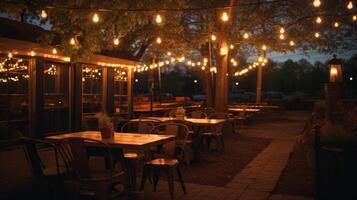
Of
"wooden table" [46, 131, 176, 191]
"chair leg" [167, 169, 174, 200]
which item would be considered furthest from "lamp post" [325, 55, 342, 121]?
"chair leg" [167, 169, 174, 200]

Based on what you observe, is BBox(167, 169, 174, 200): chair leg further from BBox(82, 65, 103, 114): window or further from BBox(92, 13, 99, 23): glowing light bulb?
BBox(82, 65, 103, 114): window

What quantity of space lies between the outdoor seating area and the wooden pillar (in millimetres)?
33

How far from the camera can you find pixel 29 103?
32.6ft

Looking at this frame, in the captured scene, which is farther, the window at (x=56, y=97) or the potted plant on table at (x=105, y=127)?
the window at (x=56, y=97)

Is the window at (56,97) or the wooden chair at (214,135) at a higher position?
the window at (56,97)

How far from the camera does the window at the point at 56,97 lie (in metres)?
10.5

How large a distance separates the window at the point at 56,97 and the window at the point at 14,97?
1.94 ft

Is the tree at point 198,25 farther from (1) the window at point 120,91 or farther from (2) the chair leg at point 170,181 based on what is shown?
(2) the chair leg at point 170,181

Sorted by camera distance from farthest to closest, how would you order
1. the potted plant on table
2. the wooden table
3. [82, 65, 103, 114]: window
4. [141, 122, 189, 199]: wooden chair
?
1. [82, 65, 103, 114]: window
2. the potted plant on table
3. [141, 122, 189, 199]: wooden chair
4. the wooden table

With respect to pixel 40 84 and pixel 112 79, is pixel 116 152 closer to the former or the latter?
A: pixel 40 84

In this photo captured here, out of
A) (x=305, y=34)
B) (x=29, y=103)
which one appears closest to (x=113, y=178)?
(x=29, y=103)

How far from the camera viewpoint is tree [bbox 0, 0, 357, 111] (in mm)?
8867

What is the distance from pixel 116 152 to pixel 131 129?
24.8 feet

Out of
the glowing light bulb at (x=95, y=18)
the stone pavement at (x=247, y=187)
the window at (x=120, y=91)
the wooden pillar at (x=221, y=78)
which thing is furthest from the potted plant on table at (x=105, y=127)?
the window at (x=120, y=91)
